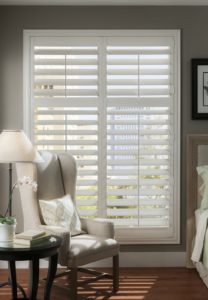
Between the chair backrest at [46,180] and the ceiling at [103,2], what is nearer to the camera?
the chair backrest at [46,180]

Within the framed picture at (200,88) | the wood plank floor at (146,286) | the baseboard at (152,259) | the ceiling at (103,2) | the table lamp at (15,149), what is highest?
the ceiling at (103,2)

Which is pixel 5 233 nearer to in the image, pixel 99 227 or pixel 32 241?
pixel 32 241

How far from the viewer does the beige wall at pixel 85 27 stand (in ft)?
17.1

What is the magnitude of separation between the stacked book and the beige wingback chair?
0.89ft

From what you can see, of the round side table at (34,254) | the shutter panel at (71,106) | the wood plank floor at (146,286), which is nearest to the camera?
the round side table at (34,254)

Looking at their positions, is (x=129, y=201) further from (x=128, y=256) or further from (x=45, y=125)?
(x=45, y=125)

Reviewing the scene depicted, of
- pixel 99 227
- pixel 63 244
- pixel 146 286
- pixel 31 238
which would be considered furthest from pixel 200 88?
pixel 31 238

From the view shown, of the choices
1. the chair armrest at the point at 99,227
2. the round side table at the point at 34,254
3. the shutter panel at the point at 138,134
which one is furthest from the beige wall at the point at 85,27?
the round side table at the point at 34,254

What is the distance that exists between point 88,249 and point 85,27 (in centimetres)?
223

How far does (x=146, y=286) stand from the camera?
4660mm

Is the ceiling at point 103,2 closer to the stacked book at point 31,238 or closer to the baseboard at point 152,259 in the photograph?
the stacked book at point 31,238

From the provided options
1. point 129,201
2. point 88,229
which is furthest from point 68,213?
point 129,201

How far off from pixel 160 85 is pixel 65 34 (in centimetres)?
106

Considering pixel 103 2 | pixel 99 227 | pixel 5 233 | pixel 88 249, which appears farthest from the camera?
pixel 103 2
